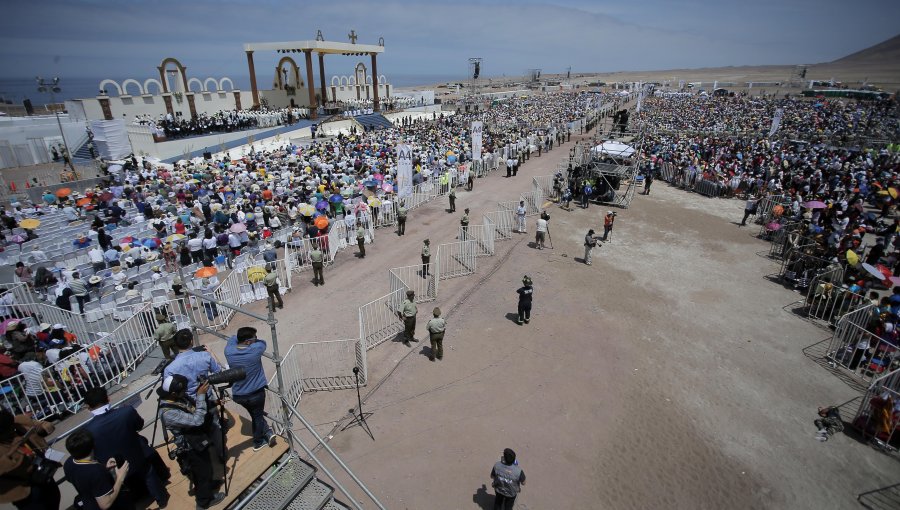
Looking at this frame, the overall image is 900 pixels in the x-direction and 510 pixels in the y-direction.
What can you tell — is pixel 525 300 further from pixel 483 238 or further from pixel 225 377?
pixel 225 377

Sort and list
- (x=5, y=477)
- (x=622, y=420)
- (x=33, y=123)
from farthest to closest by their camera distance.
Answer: (x=33, y=123) → (x=622, y=420) → (x=5, y=477)

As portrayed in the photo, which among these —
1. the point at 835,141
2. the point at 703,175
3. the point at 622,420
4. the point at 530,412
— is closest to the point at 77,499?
the point at 530,412

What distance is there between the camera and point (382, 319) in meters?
11.6

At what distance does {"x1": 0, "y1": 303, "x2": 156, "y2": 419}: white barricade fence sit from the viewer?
7.77 metres

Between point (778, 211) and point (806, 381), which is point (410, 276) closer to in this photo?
point (806, 381)

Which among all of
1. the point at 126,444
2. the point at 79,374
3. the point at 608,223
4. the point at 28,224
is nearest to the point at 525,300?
the point at 608,223

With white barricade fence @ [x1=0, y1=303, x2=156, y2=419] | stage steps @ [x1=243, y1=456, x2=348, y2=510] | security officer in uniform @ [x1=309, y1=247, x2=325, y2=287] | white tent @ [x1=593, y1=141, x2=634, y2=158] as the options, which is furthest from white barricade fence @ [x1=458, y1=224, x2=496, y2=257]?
stage steps @ [x1=243, y1=456, x2=348, y2=510]

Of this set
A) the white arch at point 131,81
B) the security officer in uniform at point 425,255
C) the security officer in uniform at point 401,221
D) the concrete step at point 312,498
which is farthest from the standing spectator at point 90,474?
the white arch at point 131,81

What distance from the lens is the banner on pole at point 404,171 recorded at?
1975 centimetres

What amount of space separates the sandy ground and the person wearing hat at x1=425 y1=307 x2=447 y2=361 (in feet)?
0.87

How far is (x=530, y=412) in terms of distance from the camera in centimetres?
885

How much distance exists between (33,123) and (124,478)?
37.4 m

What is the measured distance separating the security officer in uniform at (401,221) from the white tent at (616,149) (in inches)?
510

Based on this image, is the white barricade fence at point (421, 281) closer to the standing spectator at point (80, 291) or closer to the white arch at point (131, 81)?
the standing spectator at point (80, 291)
